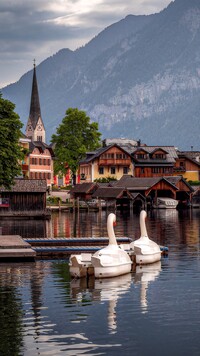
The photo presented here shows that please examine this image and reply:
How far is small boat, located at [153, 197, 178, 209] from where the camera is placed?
5659 inches

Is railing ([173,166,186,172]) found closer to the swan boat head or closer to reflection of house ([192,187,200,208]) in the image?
reflection of house ([192,187,200,208])

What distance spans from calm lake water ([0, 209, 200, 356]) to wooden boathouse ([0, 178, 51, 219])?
5450cm

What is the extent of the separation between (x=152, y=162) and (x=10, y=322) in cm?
13661

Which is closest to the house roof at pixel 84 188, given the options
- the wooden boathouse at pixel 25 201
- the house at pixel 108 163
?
the house at pixel 108 163

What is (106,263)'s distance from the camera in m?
41.5

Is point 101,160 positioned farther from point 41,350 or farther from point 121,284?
point 41,350

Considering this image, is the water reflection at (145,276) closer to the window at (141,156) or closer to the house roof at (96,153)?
the house roof at (96,153)

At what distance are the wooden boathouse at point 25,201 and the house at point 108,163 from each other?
183 ft

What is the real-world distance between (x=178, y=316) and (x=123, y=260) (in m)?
11.0

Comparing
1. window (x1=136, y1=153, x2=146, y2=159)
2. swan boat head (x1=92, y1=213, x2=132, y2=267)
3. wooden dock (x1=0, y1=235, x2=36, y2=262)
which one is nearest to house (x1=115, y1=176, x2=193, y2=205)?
window (x1=136, y1=153, x2=146, y2=159)

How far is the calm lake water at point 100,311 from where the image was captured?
2780 cm

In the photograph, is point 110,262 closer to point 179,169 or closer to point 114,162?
point 114,162

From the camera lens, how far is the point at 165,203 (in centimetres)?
14438

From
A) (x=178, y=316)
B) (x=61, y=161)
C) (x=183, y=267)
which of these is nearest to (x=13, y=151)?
(x=183, y=267)
